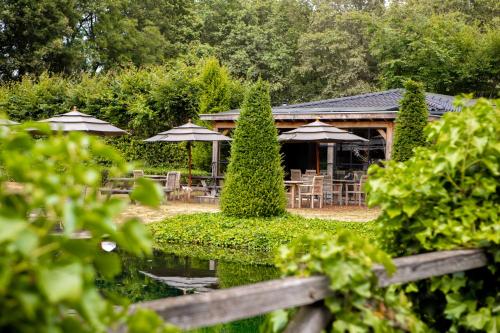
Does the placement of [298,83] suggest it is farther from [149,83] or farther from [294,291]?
[294,291]

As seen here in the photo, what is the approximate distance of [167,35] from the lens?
3359 cm

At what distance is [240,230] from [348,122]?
23.9 feet

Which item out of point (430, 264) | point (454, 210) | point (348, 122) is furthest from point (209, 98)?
point (430, 264)

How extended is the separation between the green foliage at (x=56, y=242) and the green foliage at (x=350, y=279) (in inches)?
27.2

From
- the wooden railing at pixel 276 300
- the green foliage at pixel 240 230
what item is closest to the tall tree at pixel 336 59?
the green foliage at pixel 240 230

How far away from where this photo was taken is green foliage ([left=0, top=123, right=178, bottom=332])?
0.99 metres

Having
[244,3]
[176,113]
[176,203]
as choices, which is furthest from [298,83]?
[176,203]

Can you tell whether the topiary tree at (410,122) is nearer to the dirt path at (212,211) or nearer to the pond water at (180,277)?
the dirt path at (212,211)

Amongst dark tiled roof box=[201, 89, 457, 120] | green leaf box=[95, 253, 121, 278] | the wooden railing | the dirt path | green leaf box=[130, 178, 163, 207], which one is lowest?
the dirt path

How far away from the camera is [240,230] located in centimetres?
1059

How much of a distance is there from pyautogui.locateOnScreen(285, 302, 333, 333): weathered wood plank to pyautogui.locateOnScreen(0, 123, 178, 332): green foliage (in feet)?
2.03

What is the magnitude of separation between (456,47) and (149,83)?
625 inches

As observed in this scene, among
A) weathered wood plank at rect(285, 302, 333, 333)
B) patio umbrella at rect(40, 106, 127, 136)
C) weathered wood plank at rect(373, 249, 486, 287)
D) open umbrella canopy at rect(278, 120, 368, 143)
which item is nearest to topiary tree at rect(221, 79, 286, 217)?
open umbrella canopy at rect(278, 120, 368, 143)

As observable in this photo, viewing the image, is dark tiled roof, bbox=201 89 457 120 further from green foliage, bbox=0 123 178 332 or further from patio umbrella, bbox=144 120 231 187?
green foliage, bbox=0 123 178 332
